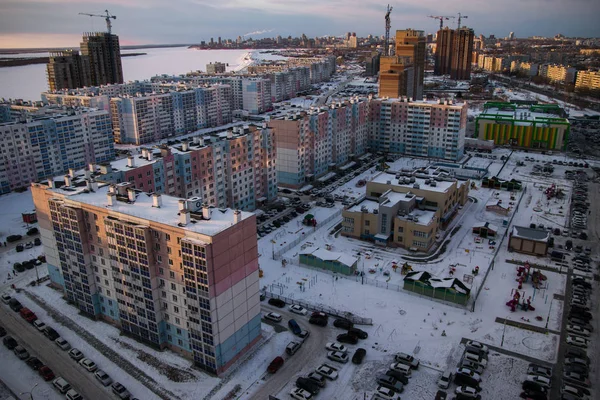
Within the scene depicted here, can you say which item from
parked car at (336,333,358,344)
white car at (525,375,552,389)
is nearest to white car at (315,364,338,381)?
parked car at (336,333,358,344)

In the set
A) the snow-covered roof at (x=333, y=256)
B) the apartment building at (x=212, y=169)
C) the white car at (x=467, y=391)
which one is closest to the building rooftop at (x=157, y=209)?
the apartment building at (x=212, y=169)

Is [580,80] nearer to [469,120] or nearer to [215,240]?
[469,120]

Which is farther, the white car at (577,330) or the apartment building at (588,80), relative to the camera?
the apartment building at (588,80)

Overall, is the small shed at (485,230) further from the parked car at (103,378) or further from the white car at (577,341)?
the parked car at (103,378)

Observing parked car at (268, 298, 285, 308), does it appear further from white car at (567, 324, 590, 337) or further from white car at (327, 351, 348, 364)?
white car at (567, 324, 590, 337)

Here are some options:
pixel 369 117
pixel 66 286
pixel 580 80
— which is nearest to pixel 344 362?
pixel 66 286

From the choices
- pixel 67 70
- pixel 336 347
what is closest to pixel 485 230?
pixel 336 347
